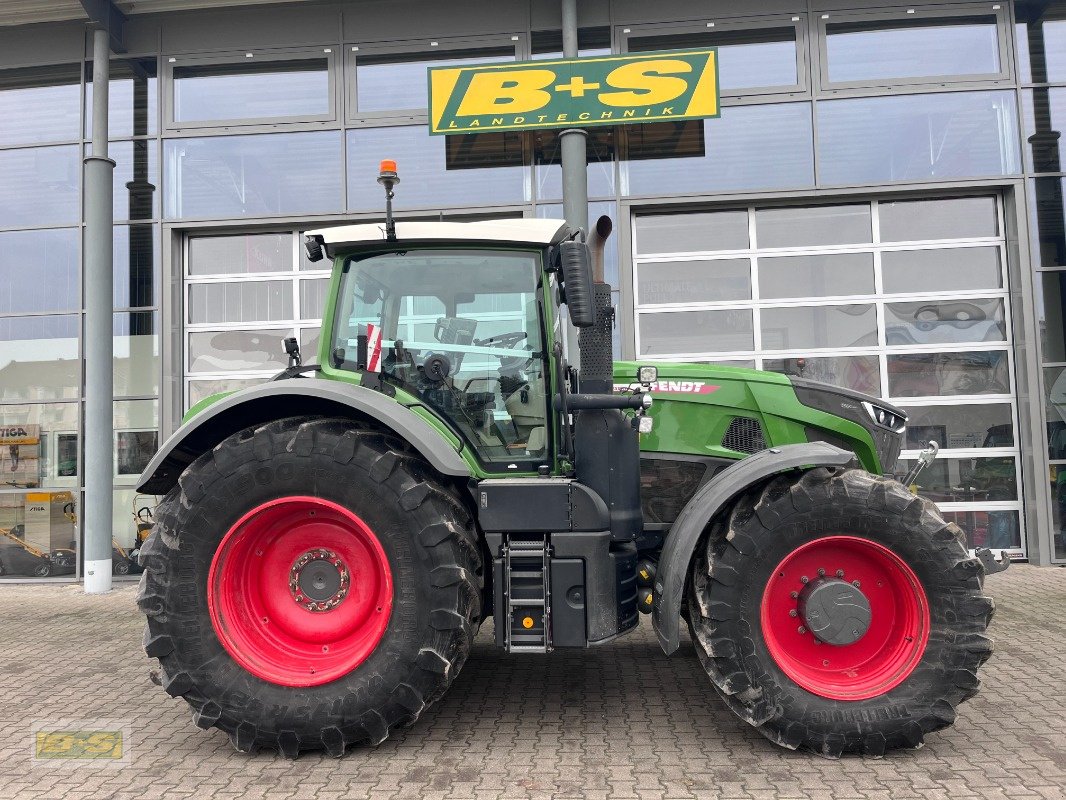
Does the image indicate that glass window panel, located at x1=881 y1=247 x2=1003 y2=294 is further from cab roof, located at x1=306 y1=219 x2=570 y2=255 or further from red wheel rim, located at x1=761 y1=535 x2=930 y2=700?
cab roof, located at x1=306 y1=219 x2=570 y2=255

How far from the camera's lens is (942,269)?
8.04 meters

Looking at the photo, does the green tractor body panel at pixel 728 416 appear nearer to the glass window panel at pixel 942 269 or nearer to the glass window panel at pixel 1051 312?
the glass window panel at pixel 942 269

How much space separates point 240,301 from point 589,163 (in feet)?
13.7

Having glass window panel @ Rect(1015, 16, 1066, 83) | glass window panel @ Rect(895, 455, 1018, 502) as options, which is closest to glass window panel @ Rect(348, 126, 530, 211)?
glass window panel @ Rect(895, 455, 1018, 502)

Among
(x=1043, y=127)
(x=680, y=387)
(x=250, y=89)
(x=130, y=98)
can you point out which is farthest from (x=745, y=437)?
(x=130, y=98)

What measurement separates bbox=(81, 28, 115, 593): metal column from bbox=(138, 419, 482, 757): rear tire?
4.90 meters

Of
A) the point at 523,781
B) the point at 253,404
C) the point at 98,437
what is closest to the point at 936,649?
the point at 523,781

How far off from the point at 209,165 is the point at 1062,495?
9833mm

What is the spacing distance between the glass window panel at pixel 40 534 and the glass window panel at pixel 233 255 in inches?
112

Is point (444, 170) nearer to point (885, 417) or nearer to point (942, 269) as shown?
point (942, 269)

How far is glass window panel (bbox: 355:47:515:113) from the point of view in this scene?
8328 mm

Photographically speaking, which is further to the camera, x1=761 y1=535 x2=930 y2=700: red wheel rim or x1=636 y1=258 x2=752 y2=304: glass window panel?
x1=636 y1=258 x2=752 y2=304: glass window panel

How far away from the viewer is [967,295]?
7984 millimetres

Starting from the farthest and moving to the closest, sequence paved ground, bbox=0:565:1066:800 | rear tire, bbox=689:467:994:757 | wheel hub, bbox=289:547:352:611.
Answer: wheel hub, bbox=289:547:352:611 → rear tire, bbox=689:467:994:757 → paved ground, bbox=0:565:1066:800
